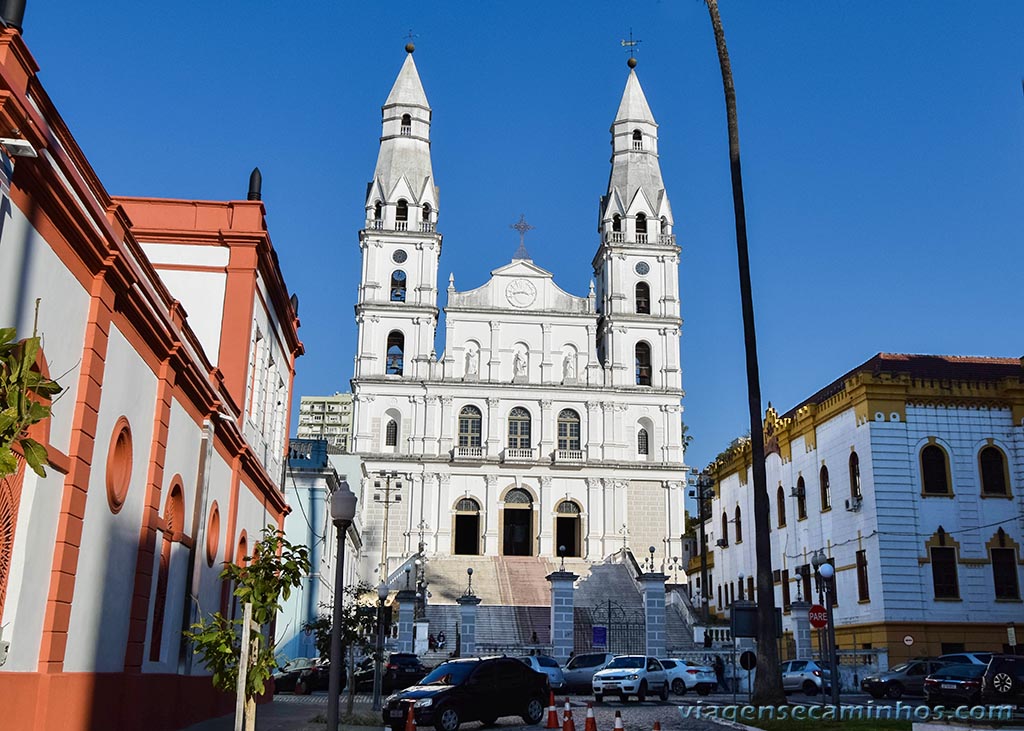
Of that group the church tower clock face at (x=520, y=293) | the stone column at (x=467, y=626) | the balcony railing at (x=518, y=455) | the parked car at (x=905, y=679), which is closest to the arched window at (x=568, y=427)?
the balcony railing at (x=518, y=455)

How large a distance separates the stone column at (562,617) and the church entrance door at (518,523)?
82.1ft

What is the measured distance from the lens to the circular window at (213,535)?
1981cm

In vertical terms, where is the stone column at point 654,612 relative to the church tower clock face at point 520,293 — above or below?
below

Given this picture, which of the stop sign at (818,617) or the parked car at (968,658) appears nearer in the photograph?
the stop sign at (818,617)

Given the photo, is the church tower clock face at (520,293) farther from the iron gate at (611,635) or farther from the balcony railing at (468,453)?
the iron gate at (611,635)

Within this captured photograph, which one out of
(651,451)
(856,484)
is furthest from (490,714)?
(651,451)

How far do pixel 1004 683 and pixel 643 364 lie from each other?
4592 cm

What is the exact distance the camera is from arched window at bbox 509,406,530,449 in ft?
210

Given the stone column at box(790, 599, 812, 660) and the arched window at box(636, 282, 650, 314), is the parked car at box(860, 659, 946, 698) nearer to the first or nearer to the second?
the stone column at box(790, 599, 812, 660)

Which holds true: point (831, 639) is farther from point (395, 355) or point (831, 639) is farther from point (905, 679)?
point (395, 355)

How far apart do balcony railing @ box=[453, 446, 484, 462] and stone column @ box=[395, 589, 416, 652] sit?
81.5 ft

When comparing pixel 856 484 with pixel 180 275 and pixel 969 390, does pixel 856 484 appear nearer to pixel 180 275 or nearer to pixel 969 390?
pixel 969 390

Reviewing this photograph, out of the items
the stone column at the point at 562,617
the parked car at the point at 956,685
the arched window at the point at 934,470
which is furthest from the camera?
the stone column at the point at 562,617

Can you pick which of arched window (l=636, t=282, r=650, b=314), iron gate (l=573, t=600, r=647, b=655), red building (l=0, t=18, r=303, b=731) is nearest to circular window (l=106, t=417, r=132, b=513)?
red building (l=0, t=18, r=303, b=731)
